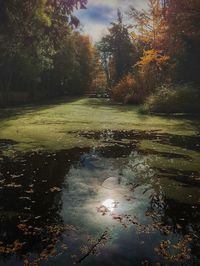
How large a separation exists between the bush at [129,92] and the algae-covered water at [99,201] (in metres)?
18.6

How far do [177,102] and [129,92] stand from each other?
11.8m

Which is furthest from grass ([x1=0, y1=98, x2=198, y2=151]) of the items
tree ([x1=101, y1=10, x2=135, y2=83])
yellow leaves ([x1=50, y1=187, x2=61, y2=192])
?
tree ([x1=101, y1=10, x2=135, y2=83])

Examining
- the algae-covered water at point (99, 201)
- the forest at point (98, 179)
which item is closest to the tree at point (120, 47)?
the forest at point (98, 179)

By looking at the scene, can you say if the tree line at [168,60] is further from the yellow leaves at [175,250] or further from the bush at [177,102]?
the yellow leaves at [175,250]

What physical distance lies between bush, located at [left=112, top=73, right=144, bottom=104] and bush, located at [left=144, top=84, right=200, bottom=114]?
7644 millimetres

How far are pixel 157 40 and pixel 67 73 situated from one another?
2245cm

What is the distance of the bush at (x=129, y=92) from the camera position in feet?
104

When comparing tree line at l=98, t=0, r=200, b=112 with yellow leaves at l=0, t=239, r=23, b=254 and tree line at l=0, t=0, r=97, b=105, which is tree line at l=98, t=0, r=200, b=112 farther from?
yellow leaves at l=0, t=239, r=23, b=254

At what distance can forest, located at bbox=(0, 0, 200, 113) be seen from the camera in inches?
595

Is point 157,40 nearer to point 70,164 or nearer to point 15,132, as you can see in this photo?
point 15,132

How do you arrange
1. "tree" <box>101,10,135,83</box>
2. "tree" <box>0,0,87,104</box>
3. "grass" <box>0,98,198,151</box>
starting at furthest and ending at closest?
1. "tree" <box>101,10,135,83</box>
2. "tree" <box>0,0,87,104</box>
3. "grass" <box>0,98,198,151</box>

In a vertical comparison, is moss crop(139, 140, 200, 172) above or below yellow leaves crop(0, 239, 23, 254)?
below

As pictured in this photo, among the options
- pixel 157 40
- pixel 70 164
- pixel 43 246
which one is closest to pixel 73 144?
pixel 70 164

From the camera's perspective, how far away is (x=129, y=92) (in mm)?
34125
